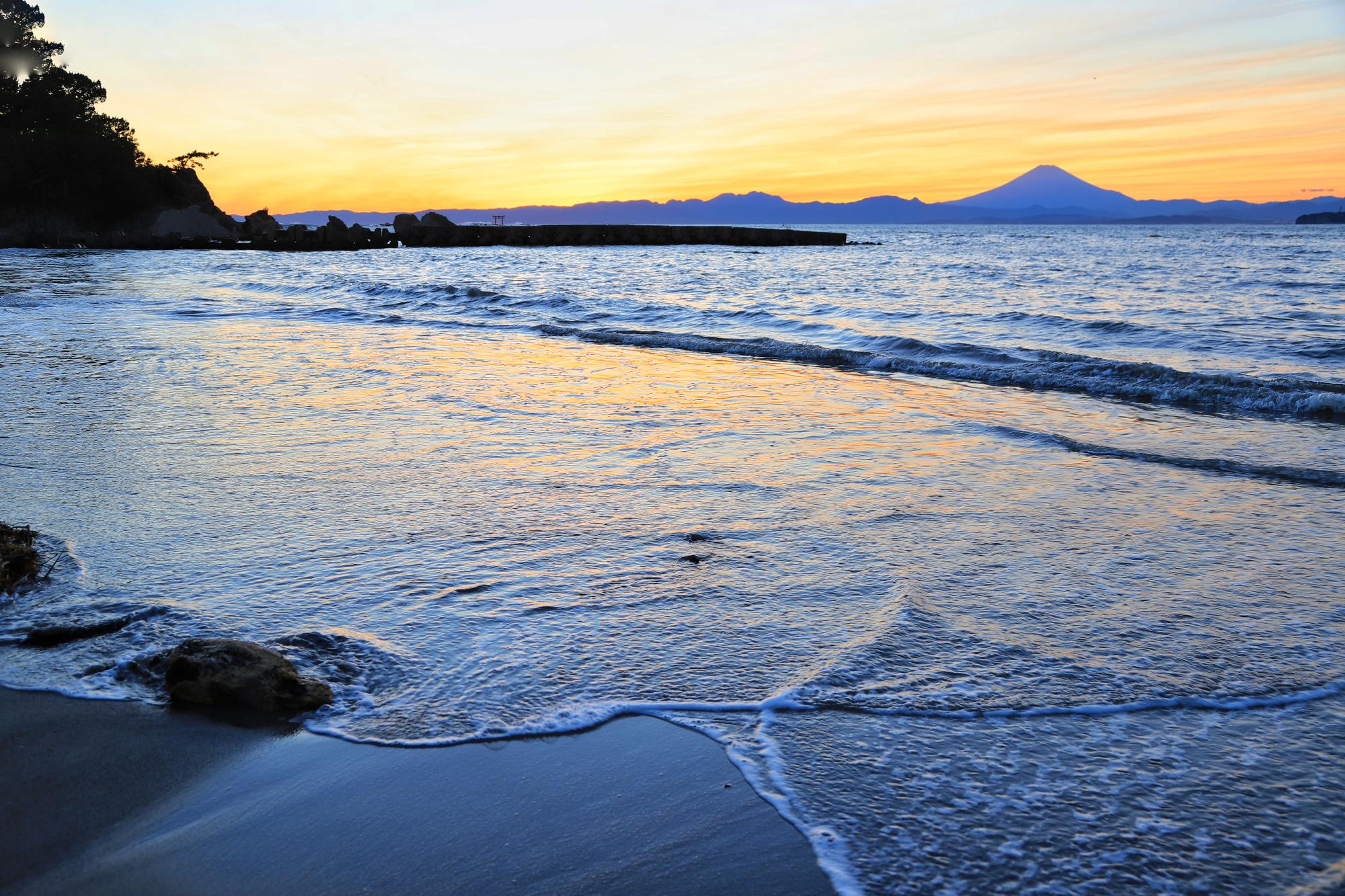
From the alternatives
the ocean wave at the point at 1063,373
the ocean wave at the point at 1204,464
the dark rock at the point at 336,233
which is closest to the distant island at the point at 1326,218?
the dark rock at the point at 336,233

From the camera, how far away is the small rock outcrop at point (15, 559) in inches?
124

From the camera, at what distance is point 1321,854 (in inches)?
72.7

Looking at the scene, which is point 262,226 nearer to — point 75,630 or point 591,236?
point 591,236

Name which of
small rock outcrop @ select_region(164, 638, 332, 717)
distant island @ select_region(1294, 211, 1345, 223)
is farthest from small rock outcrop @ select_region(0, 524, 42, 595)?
distant island @ select_region(1294, 211, 1345, 223)

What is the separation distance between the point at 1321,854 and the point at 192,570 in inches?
138

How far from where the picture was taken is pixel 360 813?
2018 mm

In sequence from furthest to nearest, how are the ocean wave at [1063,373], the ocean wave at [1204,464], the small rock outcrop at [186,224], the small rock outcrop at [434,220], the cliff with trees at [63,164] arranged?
1. the small rock outcrop at [434,220]
2. the small rock outcrop at [186,224]
3. the cliff with trees at [63,164]
4. the ocean wave at [1063,373]
5. the ocean wave at [1204,464]

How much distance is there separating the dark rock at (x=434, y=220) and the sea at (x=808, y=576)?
210ft

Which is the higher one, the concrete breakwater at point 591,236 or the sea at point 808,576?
the concrete breakwater at point 591,236

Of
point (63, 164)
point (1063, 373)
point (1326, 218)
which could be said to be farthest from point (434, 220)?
point (1326, 218)

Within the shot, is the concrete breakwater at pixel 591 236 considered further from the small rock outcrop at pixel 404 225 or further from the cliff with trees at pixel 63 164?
the cliff with trees at pixel 63 164

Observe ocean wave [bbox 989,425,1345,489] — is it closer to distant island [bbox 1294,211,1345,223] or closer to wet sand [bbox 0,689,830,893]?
wet sand [bbox 0,689,830,893]

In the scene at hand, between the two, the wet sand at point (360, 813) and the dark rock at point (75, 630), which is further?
the dark rock at point (75, 630)

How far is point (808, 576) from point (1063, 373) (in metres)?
Result: 6.89
